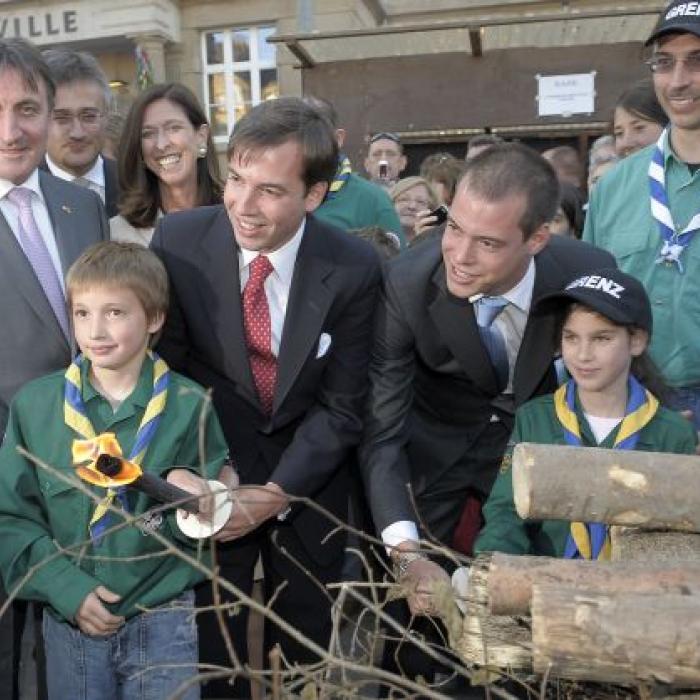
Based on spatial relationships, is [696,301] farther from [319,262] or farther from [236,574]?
[236,574]

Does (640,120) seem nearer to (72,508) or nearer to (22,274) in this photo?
(22,274)

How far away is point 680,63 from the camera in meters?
3.28

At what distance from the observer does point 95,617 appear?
2.56m

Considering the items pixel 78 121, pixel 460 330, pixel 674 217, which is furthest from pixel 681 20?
pixel 78 121

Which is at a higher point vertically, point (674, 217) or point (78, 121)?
point (78, 121)

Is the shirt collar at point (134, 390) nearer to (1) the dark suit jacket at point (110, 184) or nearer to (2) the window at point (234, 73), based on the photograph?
(1) the dark suit jacket at point (110, 184)

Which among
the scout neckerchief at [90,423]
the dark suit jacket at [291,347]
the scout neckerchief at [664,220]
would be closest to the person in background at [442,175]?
the scout neckerchief at [664,220]

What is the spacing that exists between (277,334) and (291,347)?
0.09m

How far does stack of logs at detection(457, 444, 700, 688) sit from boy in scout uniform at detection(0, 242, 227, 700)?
105cm

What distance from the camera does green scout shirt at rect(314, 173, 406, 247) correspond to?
483cm

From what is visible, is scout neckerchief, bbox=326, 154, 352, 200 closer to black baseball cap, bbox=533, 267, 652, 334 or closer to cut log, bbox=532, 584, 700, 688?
black baseball cap, bbox=533, 267, 652, 334

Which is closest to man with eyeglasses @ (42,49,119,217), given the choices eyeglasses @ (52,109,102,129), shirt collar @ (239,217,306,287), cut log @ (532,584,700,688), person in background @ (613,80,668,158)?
eyeglasses @ (52,109,102,129)

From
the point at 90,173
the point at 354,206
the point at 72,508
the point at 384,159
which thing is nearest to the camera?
the point at 72,508

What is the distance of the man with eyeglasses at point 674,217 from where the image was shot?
328cm
